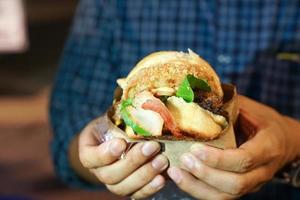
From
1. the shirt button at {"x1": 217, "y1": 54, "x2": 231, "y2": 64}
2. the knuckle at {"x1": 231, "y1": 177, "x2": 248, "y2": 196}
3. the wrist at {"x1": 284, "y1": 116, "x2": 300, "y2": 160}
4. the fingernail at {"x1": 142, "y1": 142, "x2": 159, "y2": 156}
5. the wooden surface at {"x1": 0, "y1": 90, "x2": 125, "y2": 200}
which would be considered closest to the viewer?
the fingernail at {"x1": 142, "y1": 142, "x2": 159, "y2": 156}

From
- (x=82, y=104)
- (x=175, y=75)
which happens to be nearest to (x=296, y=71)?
(x=82, y=104)

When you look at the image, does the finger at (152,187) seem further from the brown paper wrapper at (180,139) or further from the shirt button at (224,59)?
the shirt button at (224,59)

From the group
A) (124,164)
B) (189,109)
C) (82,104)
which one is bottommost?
(82,104)

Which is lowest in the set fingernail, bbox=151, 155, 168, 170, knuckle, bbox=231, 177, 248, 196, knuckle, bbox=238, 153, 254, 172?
knuckle, bbox=231, 177, 248, 196

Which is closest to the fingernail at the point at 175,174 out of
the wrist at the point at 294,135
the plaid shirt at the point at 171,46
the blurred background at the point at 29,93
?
the wrist at the point at 294,135

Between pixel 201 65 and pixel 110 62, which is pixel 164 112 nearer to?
pixel 201 65

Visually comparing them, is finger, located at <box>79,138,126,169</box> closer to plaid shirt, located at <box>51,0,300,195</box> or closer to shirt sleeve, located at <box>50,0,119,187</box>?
plaid shirt, located at <box>51,0,300,195</box>

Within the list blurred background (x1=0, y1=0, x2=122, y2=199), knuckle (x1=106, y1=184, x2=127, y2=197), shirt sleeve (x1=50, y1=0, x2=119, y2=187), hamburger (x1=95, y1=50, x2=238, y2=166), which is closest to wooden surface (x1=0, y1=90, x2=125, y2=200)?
blurred background (x1=0, y1=0, x2=122, y2=199)
